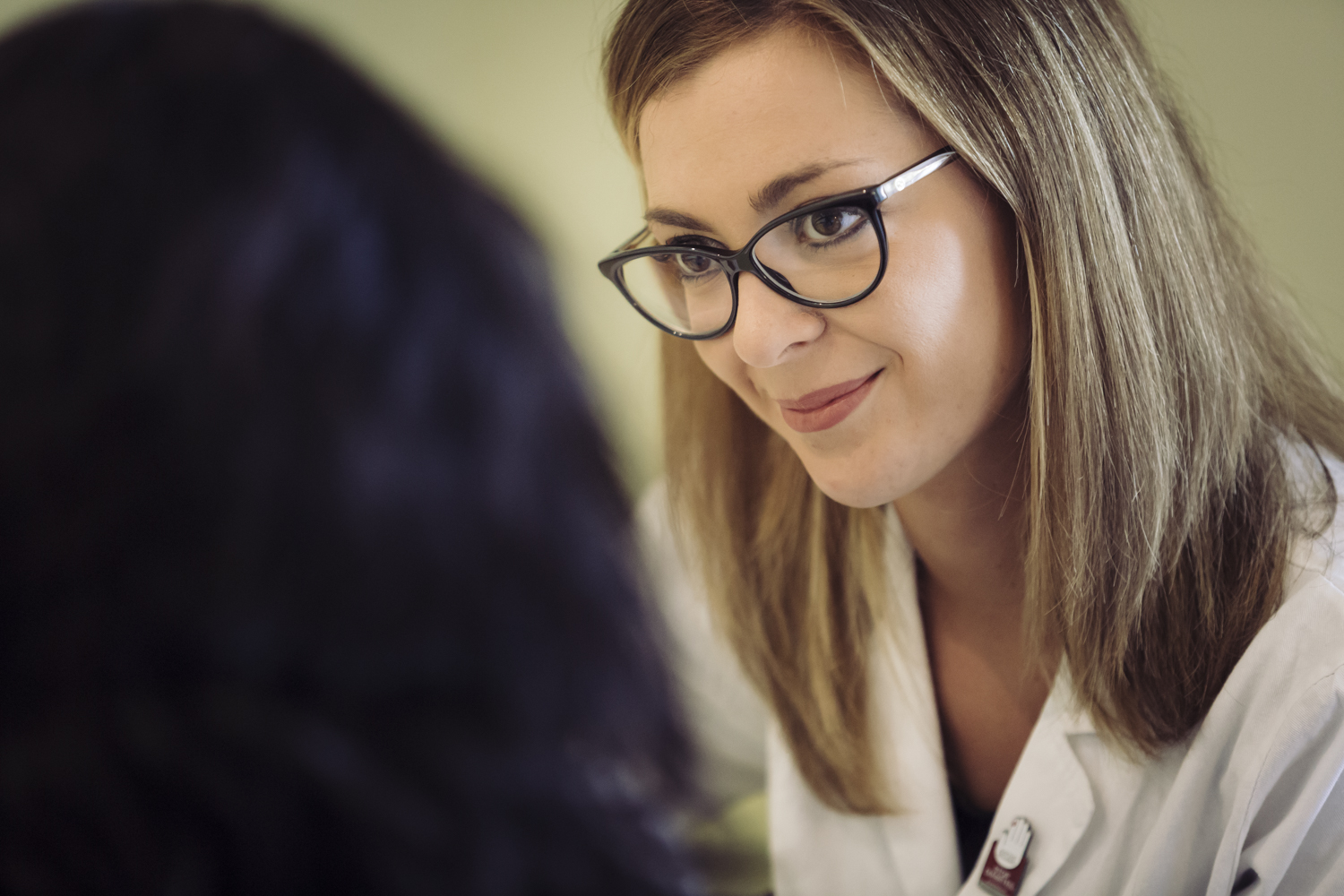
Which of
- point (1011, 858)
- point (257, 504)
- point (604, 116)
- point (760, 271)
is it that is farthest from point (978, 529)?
point (604, 116)

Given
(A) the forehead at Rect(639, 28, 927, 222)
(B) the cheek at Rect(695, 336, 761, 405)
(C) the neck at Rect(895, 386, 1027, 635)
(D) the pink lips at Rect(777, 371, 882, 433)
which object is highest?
(A) the forehead at Rect(639, 28, 927, 222)

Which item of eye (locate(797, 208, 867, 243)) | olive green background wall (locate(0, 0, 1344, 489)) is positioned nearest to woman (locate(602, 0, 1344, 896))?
eye (locate(797, 208, 867, 243))

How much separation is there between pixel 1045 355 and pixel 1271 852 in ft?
1.69

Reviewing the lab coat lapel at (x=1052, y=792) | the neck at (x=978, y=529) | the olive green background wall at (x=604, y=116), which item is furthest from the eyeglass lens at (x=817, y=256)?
the lab coat lapel at (x=1052, y=792)

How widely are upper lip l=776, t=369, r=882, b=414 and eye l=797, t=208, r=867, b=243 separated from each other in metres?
0.14

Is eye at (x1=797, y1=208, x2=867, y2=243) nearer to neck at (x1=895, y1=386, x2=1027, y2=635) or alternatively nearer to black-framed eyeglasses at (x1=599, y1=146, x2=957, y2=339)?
black-framed eyeglasses at (x1=599, y1=146, x2=957, y2=339)

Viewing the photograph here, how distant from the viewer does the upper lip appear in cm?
Result: 86

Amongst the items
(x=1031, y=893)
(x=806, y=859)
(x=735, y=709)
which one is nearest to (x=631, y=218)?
(x=735, y=709)

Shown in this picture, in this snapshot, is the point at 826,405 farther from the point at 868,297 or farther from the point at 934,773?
the point at 934,773

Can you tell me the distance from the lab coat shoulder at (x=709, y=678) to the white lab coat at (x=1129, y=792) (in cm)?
3

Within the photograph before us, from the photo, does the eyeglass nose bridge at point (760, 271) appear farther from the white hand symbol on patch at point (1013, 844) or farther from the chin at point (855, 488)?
the white hand symbol on patch at point (1013, 844)

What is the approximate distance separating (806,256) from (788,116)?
125mm

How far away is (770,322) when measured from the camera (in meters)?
0.83

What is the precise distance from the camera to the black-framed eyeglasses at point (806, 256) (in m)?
0.76
